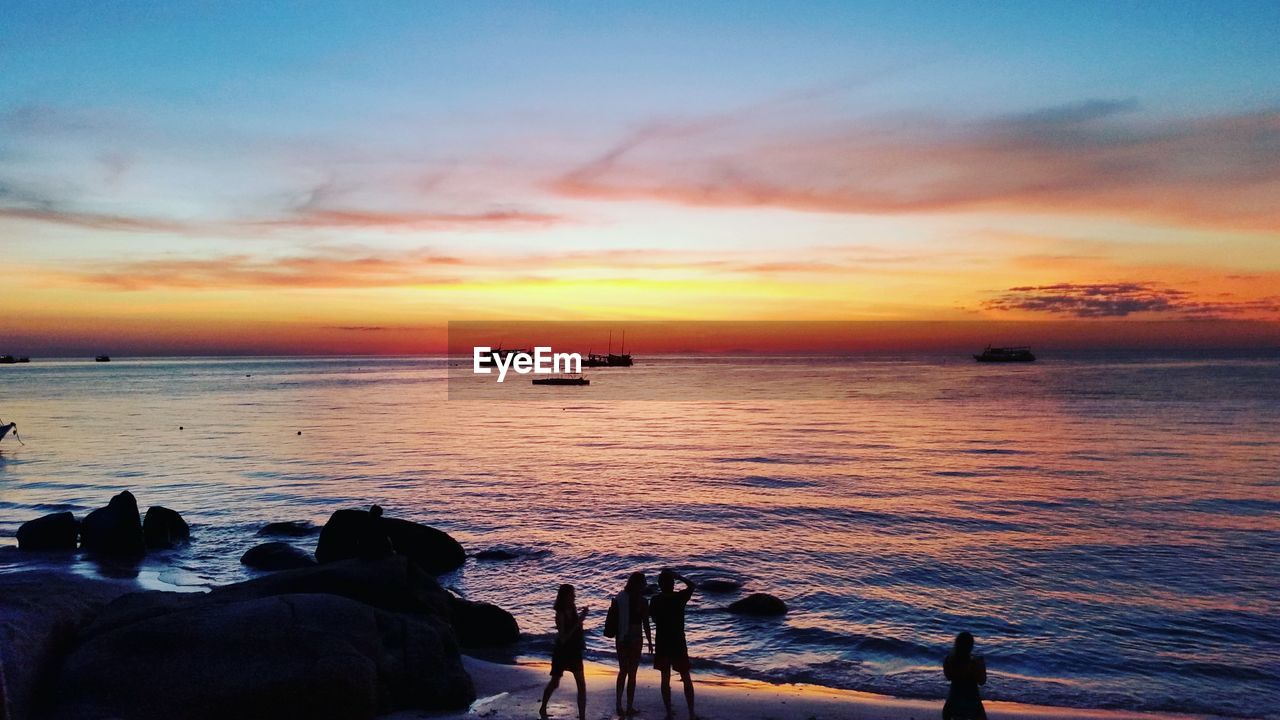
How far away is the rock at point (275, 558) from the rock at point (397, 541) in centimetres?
68

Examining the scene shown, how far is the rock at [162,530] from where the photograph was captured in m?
26.5

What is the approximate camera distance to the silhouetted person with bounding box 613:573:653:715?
11430mm

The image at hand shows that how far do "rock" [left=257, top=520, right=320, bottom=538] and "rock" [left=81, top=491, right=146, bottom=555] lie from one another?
3.93m

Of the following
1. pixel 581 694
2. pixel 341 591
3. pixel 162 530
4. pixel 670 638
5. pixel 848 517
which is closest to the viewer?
pixel 581 694

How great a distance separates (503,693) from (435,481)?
28.3 metres

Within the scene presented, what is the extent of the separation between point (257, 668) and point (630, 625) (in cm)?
533

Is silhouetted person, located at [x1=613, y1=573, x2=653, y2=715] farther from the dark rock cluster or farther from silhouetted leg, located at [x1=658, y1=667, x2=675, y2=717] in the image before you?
the dark rock cluster

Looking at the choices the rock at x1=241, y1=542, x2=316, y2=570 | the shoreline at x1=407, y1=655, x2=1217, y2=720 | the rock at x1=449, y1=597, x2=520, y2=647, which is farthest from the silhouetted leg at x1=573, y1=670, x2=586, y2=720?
the rock at x1=241, y1=542, x2=316, y2=570

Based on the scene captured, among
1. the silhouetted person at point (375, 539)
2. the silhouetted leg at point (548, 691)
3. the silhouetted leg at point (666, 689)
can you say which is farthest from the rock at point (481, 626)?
the silhouetted leg at point (666, 689)

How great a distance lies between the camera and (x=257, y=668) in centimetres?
1084

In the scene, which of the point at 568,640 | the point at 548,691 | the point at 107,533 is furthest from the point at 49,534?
the point at 568,640

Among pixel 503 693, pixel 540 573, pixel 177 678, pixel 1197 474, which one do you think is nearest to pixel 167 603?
pixel 177 678

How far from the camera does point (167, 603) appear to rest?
13078 millimetres

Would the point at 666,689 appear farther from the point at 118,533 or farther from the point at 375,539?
the point at 118,533
